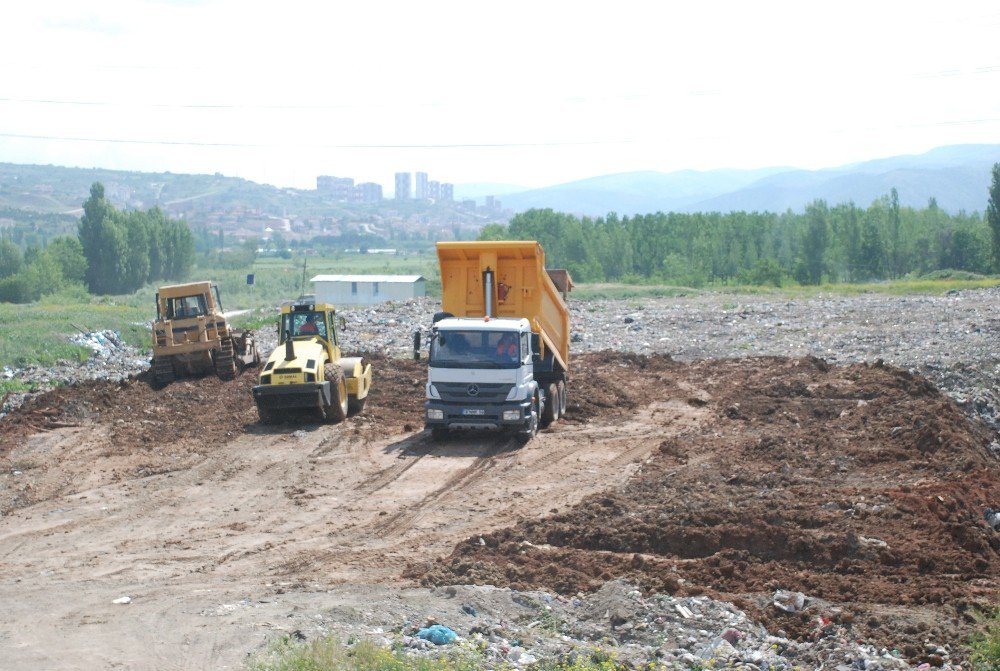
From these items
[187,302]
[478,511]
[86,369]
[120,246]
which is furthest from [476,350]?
[120,246]

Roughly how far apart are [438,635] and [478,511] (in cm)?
516

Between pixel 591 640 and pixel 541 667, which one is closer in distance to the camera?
pixel 541 667

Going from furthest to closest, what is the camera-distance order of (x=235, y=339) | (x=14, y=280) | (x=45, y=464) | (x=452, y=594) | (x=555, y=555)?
(x=14, y=280) < (x=235, y=339) < (x=45, y=464) < (x=555, y=555) < (x=452, y=594)

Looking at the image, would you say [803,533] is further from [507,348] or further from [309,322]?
[309,322]

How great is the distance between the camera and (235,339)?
2542 centimetres

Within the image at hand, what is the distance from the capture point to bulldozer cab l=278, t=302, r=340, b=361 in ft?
66.2

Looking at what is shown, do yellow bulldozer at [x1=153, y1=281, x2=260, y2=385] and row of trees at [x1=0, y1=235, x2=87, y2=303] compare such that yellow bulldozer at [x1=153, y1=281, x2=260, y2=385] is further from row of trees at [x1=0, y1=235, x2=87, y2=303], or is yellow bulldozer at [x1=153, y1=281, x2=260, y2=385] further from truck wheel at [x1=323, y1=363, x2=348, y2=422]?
row of trees at [x1=0, y1=235, x2=87, y2=303]

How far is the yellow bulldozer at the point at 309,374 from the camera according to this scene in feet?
60.9

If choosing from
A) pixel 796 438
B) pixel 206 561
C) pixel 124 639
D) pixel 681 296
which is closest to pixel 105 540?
pixel 206 561

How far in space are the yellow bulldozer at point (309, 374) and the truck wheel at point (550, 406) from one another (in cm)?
376

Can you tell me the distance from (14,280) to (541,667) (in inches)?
2804

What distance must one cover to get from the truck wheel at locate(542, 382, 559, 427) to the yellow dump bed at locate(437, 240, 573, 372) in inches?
26.9

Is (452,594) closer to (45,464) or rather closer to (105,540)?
(105,540)

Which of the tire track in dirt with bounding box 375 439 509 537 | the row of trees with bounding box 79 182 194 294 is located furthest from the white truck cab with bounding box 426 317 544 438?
the row of trees with bounding box 79 182 194 294
